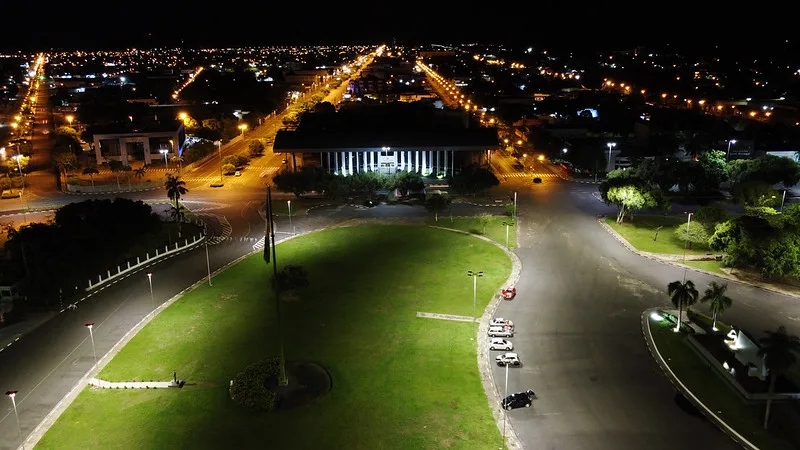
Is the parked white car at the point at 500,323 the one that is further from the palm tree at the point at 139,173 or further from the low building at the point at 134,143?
the low building at the point at 134,143

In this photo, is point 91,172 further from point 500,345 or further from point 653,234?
point 653,234

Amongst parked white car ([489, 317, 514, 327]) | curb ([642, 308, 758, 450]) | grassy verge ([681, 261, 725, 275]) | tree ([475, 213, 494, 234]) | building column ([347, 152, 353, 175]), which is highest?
building column ([347, 152, 353, 175])

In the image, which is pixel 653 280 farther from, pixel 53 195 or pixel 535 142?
pixel 53 195

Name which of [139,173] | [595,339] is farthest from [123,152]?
[595,339]

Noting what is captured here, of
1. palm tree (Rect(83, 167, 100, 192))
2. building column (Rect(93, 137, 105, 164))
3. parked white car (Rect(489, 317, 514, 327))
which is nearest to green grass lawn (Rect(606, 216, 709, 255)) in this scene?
parked white car (Rect(489, 317, 514, 327))

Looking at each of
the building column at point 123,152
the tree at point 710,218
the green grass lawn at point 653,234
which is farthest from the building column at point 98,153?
the tree at point 710,218

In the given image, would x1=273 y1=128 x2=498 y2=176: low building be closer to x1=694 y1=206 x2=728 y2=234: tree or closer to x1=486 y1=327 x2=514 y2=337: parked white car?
x1=694 y1=206 x2=728 y2=234: tree
